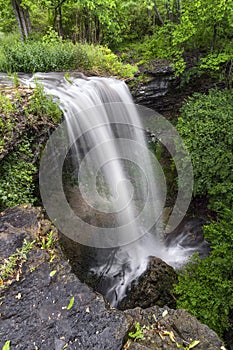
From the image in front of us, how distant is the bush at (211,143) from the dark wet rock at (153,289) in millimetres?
1629

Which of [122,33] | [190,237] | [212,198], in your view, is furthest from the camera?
[122,33]

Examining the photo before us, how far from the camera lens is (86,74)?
6473mm

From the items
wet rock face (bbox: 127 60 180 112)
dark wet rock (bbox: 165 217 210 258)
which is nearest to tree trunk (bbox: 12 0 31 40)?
wet rock face (bbox: 127 60 180 112)

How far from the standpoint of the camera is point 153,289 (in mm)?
4293

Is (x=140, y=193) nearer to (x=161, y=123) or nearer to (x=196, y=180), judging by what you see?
(x=196, y=180)

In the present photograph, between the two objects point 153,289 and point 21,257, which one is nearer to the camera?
point 21,257

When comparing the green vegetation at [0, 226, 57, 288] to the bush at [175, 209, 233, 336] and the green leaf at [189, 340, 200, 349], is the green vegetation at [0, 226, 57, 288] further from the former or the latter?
the bush at [175, 209, 233, 336]

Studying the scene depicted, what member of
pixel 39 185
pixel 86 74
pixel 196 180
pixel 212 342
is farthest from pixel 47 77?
pixel 212 342

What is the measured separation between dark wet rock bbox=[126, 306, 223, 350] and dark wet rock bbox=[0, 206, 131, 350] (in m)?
0.18

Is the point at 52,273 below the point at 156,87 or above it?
below

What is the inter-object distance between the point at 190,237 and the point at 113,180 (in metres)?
2.16

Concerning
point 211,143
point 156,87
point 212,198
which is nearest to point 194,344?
point 212,198

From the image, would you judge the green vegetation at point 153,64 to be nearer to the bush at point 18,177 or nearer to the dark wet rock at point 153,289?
the bush at point 18,177

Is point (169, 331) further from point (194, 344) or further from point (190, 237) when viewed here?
point (190, 237)
